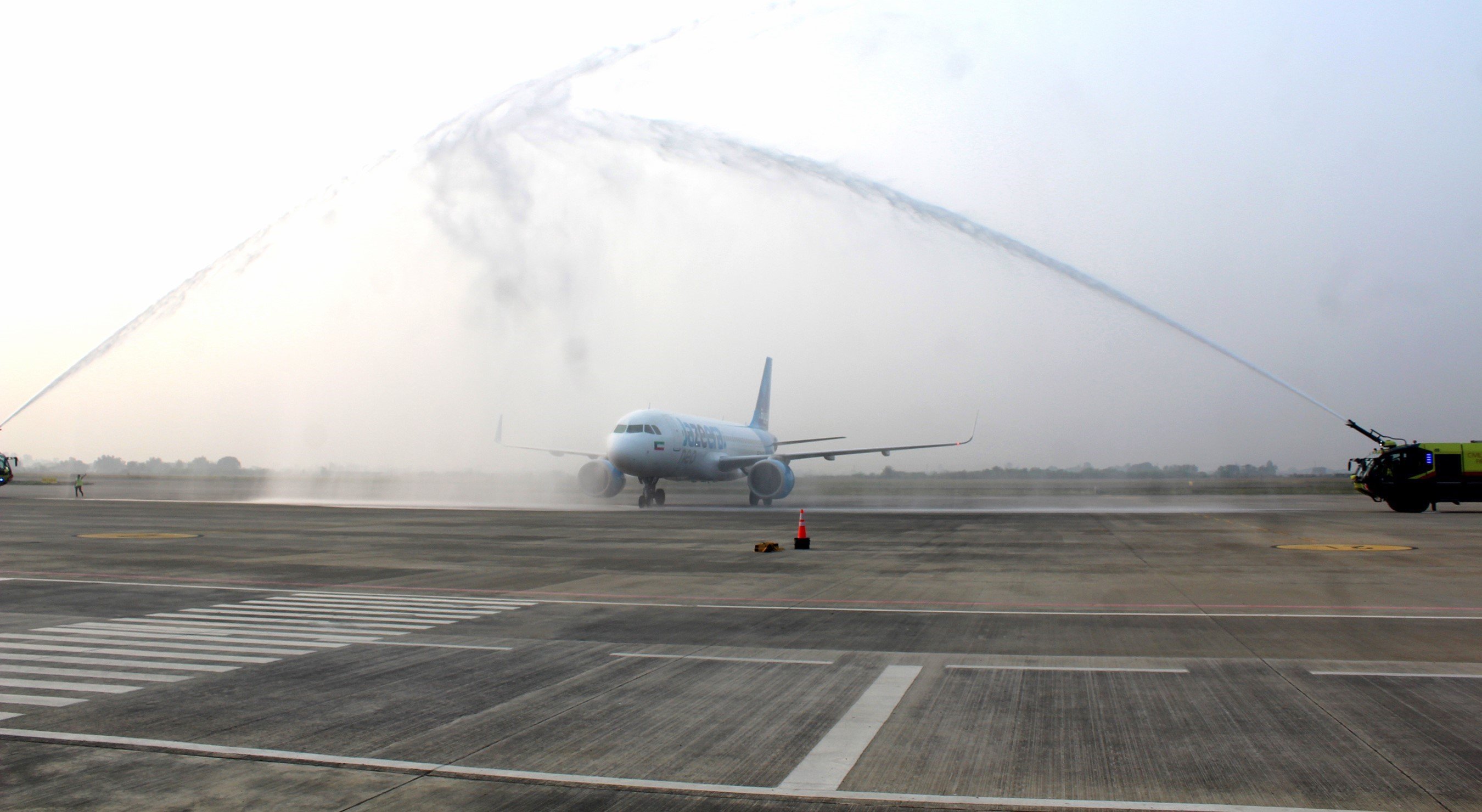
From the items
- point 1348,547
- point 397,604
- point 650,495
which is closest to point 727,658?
point 397,604

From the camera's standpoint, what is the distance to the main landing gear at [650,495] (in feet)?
148

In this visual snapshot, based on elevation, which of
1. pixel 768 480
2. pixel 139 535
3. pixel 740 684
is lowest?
pixel 139 535

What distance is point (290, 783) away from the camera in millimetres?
5918

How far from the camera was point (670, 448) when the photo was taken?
44.0m

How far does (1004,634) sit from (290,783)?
8418 mm

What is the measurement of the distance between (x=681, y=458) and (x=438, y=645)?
112 feet

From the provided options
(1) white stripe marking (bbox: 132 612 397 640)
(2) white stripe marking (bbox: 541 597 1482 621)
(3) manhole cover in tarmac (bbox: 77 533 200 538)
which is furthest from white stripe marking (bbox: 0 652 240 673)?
(3) manhole cover in tarmac (bbox: 77 533 200 538)

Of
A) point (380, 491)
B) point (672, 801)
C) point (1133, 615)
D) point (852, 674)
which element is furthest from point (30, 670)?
point (380, 491)

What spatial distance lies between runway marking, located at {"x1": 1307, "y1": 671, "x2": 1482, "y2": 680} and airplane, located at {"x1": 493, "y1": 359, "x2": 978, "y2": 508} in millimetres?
34990

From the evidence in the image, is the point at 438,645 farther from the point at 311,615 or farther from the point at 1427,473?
the point at 1427,473

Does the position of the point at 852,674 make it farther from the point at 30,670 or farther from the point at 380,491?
the point at 380,491

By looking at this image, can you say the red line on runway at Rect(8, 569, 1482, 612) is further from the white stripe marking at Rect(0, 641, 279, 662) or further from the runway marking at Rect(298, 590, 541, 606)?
the white stripe marking at Rect(0, 641, 279, 662)

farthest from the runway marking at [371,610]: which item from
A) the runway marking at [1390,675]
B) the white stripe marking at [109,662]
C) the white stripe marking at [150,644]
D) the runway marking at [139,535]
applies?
the runway marking at [139,535]

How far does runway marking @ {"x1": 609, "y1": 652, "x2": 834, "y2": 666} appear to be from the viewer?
9875 millimetres
